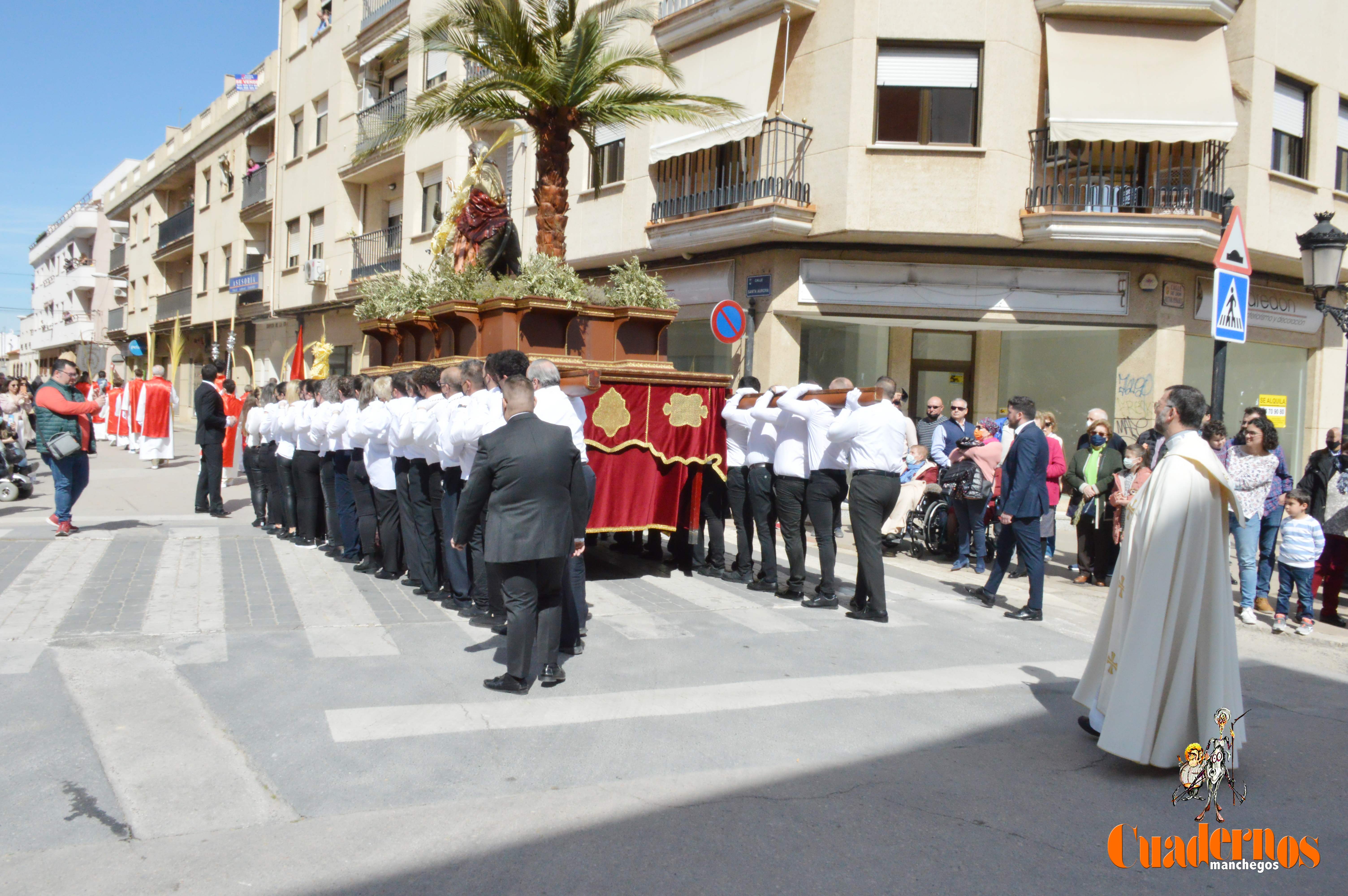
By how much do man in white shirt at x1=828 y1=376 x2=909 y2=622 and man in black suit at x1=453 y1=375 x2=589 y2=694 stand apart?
2.91 metres

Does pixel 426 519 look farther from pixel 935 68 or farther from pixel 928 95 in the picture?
pixel 935 68

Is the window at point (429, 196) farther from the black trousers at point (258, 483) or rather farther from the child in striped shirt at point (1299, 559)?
the child in striped shirt at point (1299, 559)

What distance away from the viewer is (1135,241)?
1423 cm

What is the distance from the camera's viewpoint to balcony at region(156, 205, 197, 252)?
127 feet

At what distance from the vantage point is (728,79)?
618 inches

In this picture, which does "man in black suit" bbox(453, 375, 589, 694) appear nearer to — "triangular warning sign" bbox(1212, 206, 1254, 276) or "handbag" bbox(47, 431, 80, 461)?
"triangular warning sign" bbox(1212, 206, 1254, 276)

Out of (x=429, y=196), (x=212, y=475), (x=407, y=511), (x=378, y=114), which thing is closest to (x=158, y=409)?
(x=212, y=475)

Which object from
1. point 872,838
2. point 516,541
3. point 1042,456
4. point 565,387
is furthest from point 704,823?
point 1042,456

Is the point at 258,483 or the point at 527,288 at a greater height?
the point at 527,288

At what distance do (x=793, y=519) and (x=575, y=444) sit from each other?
9.86ft

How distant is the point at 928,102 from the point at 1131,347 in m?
4.89

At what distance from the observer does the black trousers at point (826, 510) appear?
27.1 ft

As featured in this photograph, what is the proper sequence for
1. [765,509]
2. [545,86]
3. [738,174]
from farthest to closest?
[738,174]
[545,86]
[765,509]

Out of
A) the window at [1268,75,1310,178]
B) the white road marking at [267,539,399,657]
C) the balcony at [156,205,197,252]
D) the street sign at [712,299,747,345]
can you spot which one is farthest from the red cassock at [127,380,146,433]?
the window at [1268,75,1310,178]
